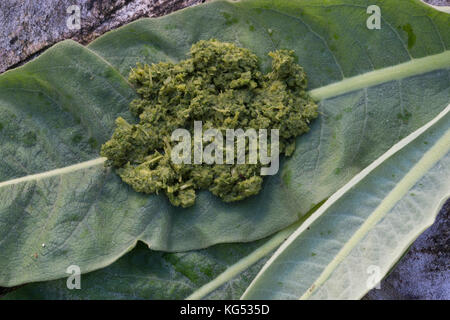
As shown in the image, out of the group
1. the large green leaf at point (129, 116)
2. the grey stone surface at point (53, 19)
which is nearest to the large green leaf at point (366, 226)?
the large green leaf at point (129, 116)

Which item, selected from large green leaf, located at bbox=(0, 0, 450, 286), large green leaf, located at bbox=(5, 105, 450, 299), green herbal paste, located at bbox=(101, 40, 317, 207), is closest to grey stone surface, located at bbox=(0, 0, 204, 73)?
large green leaf, located at bbox=(0, 0, 450, 286)

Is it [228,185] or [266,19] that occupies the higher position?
[266,19]

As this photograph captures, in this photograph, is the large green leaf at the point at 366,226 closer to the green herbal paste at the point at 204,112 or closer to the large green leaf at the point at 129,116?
the large green leaf at the point at 129,116

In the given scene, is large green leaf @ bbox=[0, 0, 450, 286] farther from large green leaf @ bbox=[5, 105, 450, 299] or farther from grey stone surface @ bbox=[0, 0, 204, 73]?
grey stone surface @ bbox=[0, 0, 204, 73]

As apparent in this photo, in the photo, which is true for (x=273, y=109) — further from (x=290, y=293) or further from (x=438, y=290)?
(x=438, y=290)

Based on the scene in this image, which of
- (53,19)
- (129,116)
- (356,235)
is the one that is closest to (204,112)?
(129,116)

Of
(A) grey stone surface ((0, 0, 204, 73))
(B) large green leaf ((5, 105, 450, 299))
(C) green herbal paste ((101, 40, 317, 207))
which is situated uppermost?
(A) grey stone surface ((0, 0, 204, 73))
